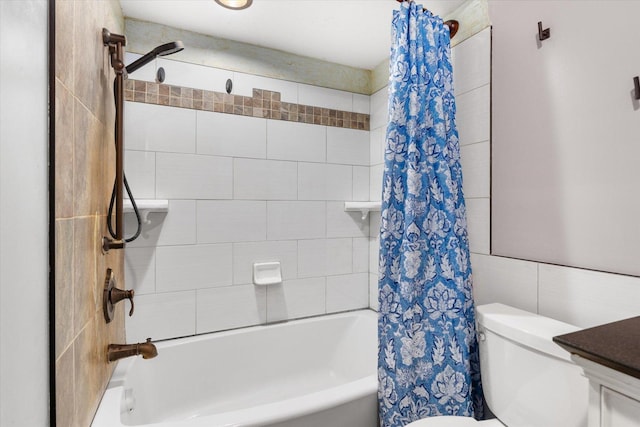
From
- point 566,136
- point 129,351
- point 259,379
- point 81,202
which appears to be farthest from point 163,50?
point 259,379

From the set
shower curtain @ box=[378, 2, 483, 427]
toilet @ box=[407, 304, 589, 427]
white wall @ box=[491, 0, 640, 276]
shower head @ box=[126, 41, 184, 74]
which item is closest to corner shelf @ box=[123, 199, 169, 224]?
shower head @ box=[126, 41, 184, 74]

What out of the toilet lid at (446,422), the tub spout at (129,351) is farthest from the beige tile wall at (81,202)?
the toilet lid at (446,422)

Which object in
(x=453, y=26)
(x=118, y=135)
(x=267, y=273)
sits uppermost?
(x=453, y=26)

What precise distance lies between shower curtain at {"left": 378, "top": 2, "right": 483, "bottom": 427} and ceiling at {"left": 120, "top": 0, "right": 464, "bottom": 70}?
1.20ft

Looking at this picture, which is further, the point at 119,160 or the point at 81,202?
the point at 119,160

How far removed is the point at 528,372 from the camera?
105 centimetres

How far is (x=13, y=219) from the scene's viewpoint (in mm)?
598

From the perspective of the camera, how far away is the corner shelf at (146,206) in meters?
1.64

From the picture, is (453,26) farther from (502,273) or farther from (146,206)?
(146,206)

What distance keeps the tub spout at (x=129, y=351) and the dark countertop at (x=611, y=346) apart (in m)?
A: 1.42

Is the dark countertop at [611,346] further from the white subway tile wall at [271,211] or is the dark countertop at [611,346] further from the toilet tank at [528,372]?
the white subway tile wall at [271,211]

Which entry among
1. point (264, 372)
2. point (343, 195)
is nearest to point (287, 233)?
point (343, 195)

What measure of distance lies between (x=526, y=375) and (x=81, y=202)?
157 centimetres

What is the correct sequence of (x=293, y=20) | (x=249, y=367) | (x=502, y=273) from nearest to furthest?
1. (x=502, y=273)
2. (x=293, y=20)
3. (x=249, y=367)
